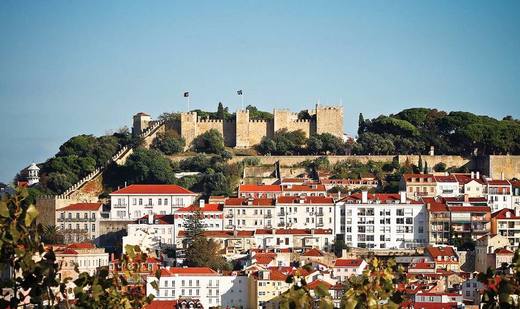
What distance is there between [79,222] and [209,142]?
411 inches

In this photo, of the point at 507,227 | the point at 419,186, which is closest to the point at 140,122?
the point at 419,186

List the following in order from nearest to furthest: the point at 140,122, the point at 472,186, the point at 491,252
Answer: the point at 491,252, the point at 472,186, the point at 140,122

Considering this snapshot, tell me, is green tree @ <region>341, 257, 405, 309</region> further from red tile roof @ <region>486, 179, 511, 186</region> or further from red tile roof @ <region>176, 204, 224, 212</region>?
red tile roof @ <region>486, 179, 511, 186</region>

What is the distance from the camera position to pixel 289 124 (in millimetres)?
62094

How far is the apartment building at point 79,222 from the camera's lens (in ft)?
169

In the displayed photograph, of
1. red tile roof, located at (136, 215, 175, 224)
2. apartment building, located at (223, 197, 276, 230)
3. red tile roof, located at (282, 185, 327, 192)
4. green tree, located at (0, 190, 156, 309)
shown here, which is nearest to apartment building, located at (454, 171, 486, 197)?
red tile roof, located at (282, 185, 327, 192)

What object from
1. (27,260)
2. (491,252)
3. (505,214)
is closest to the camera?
(27,260)

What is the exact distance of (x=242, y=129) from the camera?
61938 mm

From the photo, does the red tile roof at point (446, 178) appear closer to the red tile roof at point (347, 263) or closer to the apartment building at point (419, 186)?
the apartment building at point (419, 186)

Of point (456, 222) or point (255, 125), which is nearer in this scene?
point (456, 222)

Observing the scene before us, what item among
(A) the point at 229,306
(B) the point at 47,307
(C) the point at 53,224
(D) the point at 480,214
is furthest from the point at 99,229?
(B) the point at 47,307

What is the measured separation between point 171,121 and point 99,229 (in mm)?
11908

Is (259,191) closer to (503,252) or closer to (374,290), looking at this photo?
(503,252)

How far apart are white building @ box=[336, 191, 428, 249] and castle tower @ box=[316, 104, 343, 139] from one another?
11.8m
